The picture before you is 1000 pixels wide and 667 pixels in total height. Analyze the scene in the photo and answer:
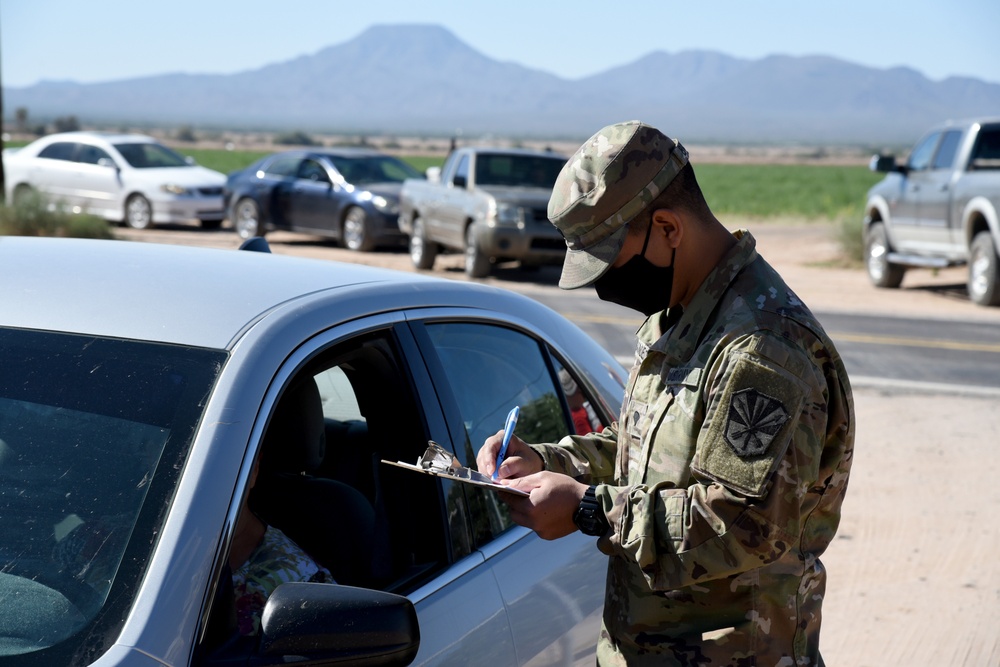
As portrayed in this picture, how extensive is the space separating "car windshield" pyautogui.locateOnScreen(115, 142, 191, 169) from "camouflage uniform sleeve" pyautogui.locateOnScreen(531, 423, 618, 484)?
21.8 meters

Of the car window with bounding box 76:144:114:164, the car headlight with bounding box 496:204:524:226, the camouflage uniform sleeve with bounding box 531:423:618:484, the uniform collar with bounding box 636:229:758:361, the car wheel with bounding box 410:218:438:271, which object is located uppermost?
the uniform collar with bounding box 636:229:758:361

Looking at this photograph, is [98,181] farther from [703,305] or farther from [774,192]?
[774,192]

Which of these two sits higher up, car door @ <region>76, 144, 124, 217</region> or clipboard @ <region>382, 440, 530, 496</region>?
clipboard @ <region>382, 440, 530, 496</region>

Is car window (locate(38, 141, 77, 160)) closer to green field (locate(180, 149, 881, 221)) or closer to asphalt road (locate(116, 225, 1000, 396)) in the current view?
asphalt road (locate(116, 225, 1000, 396))

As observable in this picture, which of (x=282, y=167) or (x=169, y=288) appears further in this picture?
(x=282, y=167)

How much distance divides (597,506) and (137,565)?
792mm

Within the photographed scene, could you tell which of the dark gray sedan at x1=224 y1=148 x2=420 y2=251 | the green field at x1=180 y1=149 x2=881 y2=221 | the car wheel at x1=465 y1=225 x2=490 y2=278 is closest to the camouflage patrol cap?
the car wheel at x1=465 y1=225 x2=490 y2=278

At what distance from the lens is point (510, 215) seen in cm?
1588

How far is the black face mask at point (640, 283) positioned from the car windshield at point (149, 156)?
22.0 m

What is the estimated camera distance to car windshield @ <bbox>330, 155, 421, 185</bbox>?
20606 millimetres

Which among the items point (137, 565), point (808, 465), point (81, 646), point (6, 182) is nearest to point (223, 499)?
point (137, 565)

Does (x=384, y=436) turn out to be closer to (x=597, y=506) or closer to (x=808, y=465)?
(x=597, y=506)

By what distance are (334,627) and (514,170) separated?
612 inches

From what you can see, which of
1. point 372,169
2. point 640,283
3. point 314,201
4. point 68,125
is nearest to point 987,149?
point 372,169
